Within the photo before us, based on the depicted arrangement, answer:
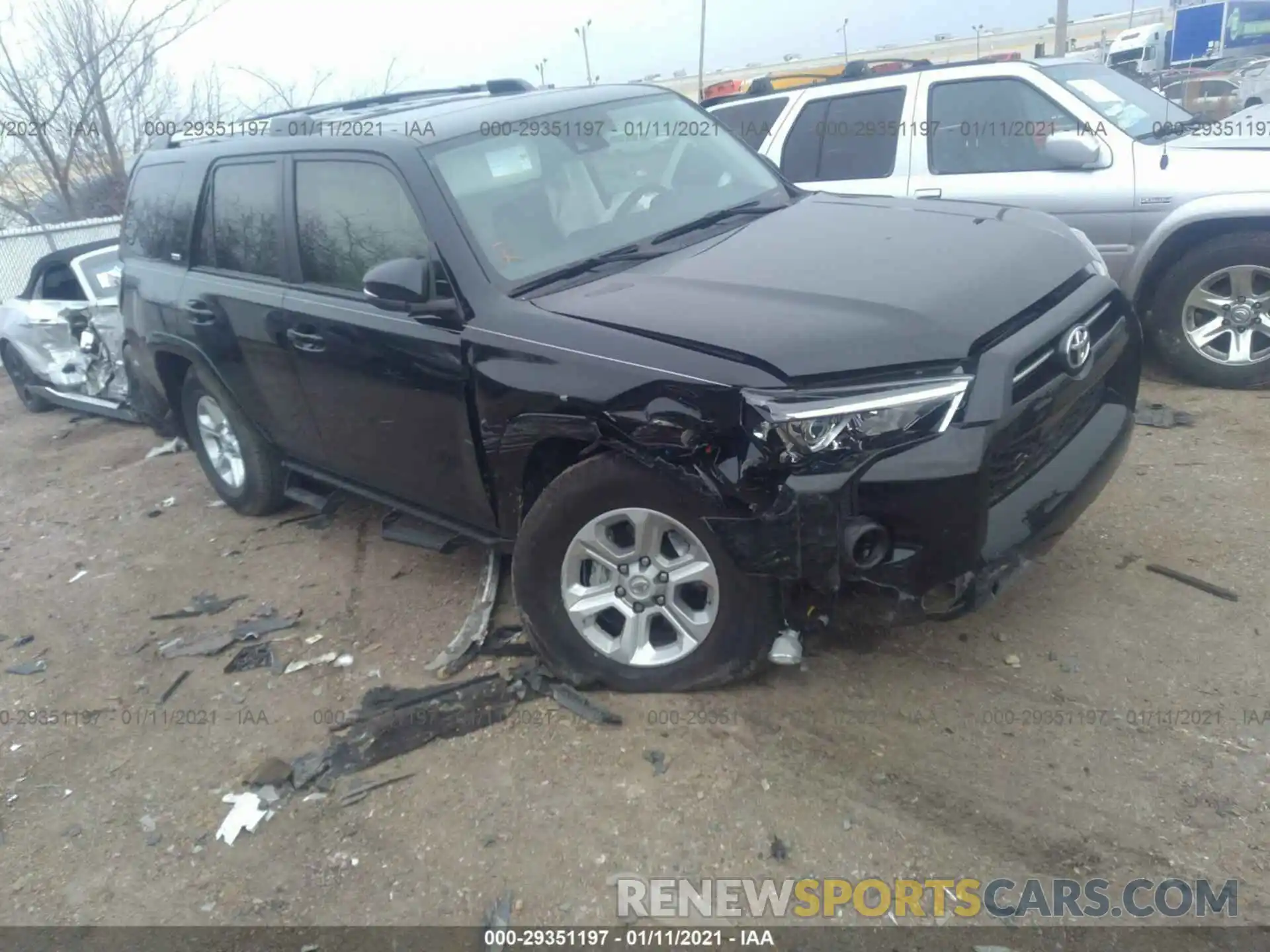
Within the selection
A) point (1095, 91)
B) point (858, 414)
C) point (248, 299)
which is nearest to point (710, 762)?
point (858, 414)

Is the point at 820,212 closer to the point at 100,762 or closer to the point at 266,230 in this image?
the point at 266,230

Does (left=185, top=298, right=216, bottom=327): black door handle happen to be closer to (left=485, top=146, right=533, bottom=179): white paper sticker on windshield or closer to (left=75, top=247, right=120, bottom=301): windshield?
(left=485, top=146, right=533, bottom=179): white paper sticker on windshield

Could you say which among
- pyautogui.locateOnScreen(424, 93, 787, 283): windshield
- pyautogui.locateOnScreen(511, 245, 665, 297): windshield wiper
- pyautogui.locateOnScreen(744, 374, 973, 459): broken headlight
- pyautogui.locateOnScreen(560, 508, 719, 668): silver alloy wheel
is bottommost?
pyautogui.locateOnScreen(560, 508, 719, 668): silver alloy wheel

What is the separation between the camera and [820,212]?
401cm

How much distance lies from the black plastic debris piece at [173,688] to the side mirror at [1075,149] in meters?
5.26

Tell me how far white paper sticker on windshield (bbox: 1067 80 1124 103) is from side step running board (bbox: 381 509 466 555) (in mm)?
4546

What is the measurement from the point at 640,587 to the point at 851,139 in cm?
436

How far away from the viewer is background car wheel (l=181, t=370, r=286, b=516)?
5.11 metres

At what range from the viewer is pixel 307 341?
4.16 meters

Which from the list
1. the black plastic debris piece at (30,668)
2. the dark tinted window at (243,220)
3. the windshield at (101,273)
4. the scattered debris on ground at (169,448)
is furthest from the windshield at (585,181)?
the windshield at (101,273)

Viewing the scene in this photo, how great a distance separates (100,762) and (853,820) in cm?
275

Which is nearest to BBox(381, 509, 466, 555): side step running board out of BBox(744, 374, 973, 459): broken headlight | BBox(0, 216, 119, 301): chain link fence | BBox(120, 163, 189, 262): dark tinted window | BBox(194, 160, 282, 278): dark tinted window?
BBox(194, 160, 282, 278): dark tinted window

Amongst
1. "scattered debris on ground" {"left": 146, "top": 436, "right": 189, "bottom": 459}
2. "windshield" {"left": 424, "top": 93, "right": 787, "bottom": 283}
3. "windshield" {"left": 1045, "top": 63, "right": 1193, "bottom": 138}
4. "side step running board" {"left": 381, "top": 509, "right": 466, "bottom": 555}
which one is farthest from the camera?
"scattered debris on ground" {"left": 146, "top": 436, "right": 189, "bottom": 459}

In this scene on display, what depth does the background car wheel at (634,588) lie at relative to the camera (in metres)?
3.05
